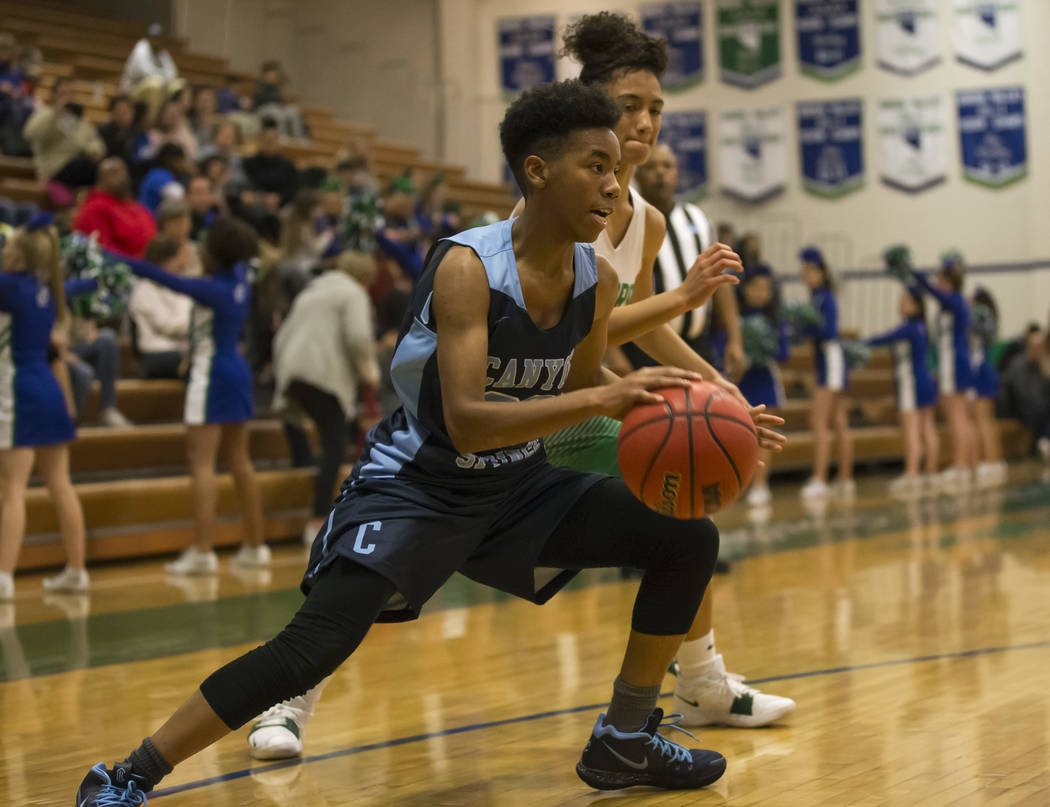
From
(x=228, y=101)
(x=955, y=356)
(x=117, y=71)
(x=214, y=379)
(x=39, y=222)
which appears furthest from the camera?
(x=117, y=71)

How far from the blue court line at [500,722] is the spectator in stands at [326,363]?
4.15 m

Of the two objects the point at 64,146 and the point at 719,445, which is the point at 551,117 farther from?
the point at 64,146

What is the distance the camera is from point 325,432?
7934 millimetres

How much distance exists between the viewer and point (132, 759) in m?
2.59

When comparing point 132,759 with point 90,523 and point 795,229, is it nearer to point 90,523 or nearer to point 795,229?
point 90,523

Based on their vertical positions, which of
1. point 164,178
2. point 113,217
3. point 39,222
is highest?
point 164,178

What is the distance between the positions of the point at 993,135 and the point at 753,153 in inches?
124

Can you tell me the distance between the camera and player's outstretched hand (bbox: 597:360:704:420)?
2527 millimetres

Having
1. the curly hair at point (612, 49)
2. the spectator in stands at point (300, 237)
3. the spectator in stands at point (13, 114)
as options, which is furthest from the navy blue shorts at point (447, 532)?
the spectator in stands at point (13, 114)

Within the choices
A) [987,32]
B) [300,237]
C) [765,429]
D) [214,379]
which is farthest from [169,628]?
[987,32]

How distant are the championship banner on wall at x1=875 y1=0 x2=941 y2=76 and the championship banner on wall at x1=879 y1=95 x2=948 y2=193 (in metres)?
0.47

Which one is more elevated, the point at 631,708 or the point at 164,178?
the point at 164,178

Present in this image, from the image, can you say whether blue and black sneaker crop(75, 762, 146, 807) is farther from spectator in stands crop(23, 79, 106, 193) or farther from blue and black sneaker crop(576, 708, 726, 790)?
spectator in stands crop(23, 79, 106, 193)

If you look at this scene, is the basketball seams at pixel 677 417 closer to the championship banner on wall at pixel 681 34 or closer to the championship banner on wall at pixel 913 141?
the championship banner on wall at pixel 913 141
